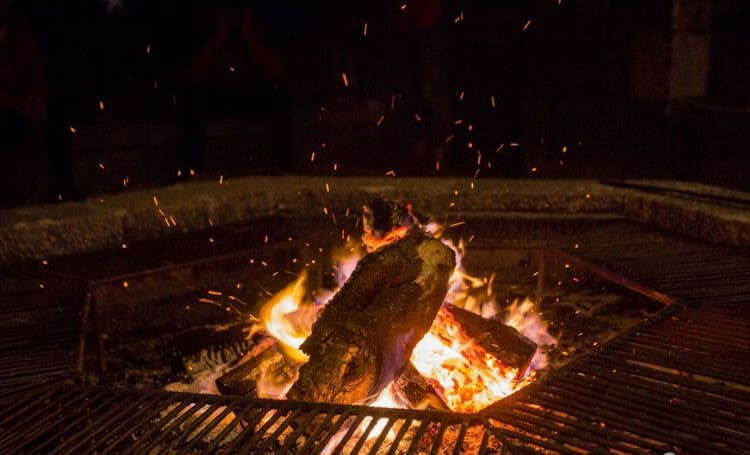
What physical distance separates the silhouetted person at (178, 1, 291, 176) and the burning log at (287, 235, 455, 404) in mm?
3320

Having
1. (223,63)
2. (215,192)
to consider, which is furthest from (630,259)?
(223,63)

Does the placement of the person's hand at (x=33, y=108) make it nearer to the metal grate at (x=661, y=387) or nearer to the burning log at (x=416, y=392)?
the burning log at (x=416, y=392)

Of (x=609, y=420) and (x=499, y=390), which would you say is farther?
(x=499, y=390)

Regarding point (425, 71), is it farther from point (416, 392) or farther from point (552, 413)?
point (552, 413)

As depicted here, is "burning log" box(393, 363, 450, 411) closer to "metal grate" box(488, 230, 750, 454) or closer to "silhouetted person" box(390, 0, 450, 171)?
"metal grate" box(488, 230, 750, 454)

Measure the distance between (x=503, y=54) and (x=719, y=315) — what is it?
5.58 m

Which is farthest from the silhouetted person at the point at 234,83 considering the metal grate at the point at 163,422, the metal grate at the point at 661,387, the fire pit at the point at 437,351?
the metal grate at the point at 163,422

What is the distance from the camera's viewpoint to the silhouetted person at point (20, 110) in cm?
510

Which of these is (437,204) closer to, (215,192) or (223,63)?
(215,192)

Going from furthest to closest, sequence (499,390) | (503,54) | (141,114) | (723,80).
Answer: (503,54), (723,80), (141,114), (499,390)

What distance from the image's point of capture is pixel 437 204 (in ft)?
18.1

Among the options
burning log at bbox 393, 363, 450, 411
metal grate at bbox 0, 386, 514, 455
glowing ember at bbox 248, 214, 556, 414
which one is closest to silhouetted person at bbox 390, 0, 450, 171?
glowing ember at bbox 248, 214, 556, 414

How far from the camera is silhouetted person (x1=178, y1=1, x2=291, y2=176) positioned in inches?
249

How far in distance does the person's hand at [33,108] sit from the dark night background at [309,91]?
0.01m
